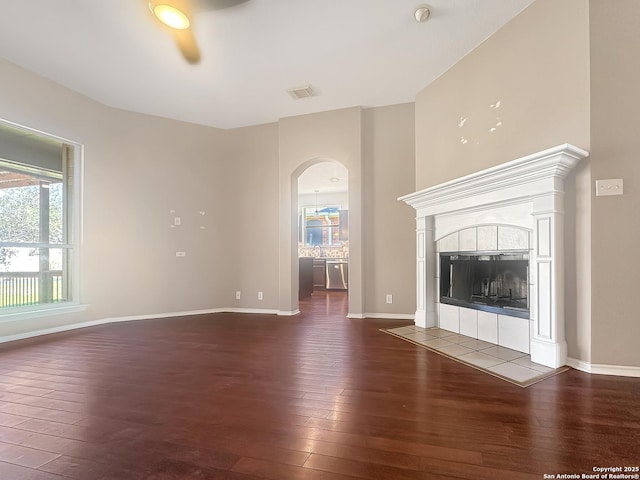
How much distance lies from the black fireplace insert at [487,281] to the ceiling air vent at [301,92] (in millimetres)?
2678

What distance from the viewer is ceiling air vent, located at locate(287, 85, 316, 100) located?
4.16 meters

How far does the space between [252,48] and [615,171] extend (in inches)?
133

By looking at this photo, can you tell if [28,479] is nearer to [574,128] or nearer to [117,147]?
[574,128]

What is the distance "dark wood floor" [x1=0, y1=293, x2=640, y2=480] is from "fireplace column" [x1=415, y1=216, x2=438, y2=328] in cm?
89

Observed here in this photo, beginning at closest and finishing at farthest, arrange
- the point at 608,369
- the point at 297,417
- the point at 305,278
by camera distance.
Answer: the point at 297,417
the point at 608,369
the point at 305,278

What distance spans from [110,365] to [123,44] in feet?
10.0

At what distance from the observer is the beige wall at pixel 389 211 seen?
15.1 ft

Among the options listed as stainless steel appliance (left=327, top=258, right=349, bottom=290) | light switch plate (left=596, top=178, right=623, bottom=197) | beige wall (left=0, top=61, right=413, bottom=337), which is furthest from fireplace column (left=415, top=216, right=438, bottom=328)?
stainless steel appliance (left=327, top=258, right=349, bottom=290)

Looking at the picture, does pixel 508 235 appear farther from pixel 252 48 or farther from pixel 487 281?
pixel 252 48

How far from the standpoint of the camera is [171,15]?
9.11 ft

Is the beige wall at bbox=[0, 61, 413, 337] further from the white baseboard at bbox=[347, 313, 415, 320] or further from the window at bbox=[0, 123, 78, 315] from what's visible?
the window at bbox=[0, 123, 78, 315]

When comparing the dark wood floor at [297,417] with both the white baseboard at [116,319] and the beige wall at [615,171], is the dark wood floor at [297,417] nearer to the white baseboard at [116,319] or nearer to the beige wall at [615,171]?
the beige wall at [615,171]

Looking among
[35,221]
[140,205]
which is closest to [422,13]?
[140,205]

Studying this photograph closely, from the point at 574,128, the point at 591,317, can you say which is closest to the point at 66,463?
the point at 591,317
